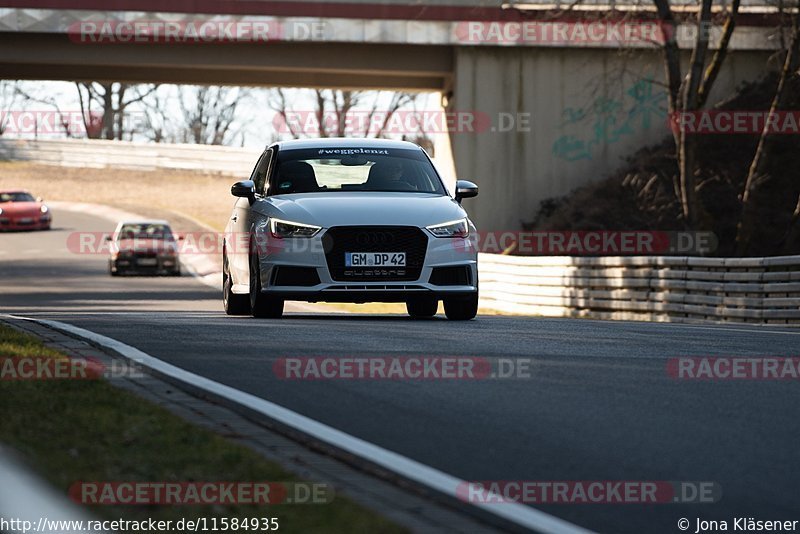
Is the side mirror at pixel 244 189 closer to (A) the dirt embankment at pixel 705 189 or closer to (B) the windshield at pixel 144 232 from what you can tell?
(A) the dirt embankment at pixel 705 189

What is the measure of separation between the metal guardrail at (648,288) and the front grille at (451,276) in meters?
6.01

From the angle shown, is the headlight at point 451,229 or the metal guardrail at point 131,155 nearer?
the headlight at point 451,229

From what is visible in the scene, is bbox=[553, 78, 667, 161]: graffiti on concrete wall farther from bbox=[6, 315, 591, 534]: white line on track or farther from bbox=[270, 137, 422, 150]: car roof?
bbox=[6, 315, 591, 534]: white line on track

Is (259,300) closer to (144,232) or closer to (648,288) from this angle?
(648,288)

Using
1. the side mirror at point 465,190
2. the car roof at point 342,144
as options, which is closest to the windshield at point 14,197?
the car roof at point 342,144

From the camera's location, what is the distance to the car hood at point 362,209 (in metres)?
13.8

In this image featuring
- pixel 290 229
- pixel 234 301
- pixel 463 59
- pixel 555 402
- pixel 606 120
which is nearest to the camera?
pixel 555 402

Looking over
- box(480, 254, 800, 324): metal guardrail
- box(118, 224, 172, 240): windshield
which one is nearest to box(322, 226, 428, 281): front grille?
box(480, 254, 800, 324): metal guardrail

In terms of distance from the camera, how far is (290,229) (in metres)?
13.9

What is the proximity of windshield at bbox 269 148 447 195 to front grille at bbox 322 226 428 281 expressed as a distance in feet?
3.93

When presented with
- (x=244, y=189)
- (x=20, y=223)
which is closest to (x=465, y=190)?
(x=244, y=189)

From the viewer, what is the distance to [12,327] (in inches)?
467

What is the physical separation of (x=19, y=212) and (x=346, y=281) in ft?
140

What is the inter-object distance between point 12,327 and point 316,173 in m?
4.21
